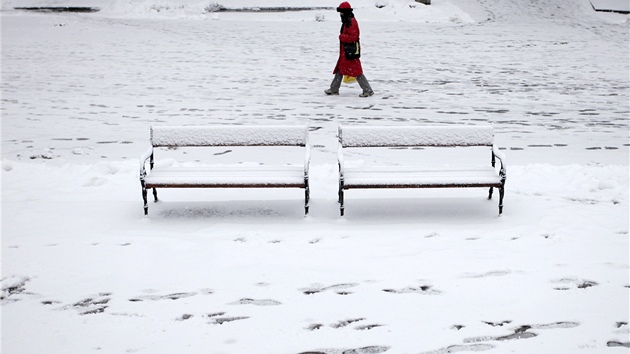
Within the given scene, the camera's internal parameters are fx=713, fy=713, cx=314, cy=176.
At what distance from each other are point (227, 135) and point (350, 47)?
20.4ft

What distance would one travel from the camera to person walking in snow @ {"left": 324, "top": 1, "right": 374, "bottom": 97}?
476 inches

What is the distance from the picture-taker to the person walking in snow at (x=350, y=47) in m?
12.1

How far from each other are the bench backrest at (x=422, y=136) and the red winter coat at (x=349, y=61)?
6057mm

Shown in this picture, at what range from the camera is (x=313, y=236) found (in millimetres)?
5781

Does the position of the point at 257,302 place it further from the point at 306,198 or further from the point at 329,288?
the point at 306,198

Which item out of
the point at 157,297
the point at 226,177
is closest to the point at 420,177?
the point at 226,177

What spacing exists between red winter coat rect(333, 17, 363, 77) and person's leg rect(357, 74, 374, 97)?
0.20 metres

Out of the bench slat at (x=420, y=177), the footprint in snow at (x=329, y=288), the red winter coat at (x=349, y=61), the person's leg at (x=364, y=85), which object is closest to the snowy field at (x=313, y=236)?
the footprint in snow at (x=329, y=288)

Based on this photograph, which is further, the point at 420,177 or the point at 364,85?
the point at 364,85

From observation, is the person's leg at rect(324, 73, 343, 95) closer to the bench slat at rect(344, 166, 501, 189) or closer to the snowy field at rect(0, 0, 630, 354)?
the snowy field at rect(0, 0, 630, 354)

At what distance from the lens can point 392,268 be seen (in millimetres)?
5129

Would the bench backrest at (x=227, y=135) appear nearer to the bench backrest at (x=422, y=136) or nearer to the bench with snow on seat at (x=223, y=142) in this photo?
the bench with snow on seat at (x=223, y=142)

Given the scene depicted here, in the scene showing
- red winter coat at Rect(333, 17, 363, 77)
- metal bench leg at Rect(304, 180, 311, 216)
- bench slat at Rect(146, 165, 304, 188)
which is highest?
red winter coat at Rect(333, 17, 363, 77)

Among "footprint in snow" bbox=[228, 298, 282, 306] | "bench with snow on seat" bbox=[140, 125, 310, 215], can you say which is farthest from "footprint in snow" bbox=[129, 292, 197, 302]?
"bench with snow on seat" bbox=[140, 125, 310, 215]
